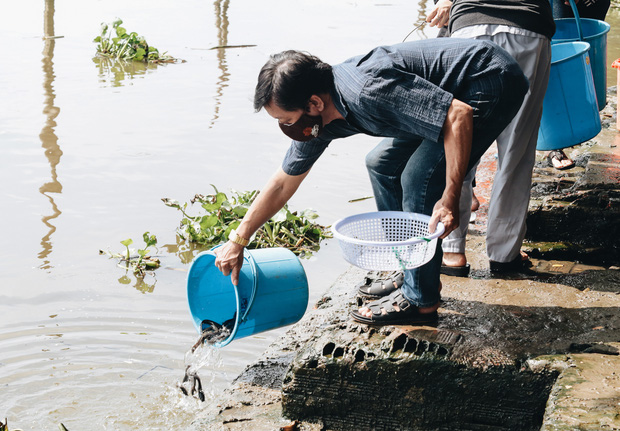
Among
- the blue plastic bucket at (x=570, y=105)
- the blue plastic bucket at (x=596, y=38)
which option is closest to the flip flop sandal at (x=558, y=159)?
the blue plastic bucket at (x=596, y=38)

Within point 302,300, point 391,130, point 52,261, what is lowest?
point 52,261

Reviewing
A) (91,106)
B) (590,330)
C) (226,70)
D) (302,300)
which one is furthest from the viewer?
(226,70)

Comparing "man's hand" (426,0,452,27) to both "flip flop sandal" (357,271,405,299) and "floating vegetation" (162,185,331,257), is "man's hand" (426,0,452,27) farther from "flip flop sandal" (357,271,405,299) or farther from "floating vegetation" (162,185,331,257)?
"floating vegetation" (162,185,331,257)

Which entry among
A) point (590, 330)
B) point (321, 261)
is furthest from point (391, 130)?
point (321, 261)

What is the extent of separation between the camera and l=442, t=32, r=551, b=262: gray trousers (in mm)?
3172

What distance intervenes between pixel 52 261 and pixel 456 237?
2.69m

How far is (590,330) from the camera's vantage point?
2752 mm

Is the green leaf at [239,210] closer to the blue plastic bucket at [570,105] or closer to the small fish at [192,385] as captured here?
the small fish at [192,385]

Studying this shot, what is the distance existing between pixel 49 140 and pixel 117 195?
1.59 meters

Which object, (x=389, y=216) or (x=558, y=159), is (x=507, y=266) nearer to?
(x=389, y=216)

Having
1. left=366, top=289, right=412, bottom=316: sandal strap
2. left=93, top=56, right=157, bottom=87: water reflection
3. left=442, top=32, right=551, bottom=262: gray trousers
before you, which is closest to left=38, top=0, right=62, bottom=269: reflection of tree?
left=93, top=56, right=157, bottom=87: water reflection

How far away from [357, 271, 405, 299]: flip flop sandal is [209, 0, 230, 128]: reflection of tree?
4.43 m

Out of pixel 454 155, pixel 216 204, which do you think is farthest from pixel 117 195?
pixel 454 155

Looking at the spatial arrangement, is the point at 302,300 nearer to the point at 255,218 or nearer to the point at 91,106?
the point at 255,218
